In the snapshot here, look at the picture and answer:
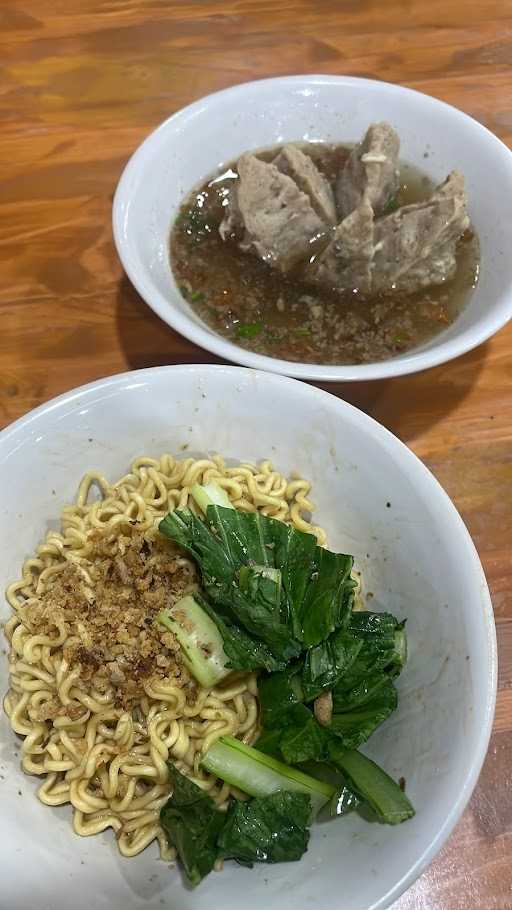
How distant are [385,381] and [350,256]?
0.39 metres

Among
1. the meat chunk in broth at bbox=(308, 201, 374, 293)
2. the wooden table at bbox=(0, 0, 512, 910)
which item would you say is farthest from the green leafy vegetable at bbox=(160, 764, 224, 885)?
A: the meat chunk in broth at bbox=(308, 201, 374, 293)

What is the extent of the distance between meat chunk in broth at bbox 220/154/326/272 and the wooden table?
0.40m

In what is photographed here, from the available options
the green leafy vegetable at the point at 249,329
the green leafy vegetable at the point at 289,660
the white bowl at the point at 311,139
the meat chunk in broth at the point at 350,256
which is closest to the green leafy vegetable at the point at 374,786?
the green leafy vegetable at the point at 289,660

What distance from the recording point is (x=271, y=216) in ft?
6.95

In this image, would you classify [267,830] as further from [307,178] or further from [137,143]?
[137,143]

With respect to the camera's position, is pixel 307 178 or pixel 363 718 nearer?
pixel 363 718

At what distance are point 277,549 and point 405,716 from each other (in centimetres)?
40

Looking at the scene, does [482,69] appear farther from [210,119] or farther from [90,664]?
[90,664]

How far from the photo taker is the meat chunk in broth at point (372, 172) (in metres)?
2.12

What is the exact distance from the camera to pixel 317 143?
244cm

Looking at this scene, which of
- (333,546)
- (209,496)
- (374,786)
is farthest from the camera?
(333,546)

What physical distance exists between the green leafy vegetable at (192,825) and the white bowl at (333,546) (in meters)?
0.06

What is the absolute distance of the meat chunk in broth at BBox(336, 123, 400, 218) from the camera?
6.94 ft

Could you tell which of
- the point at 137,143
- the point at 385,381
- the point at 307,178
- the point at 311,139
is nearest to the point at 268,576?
the point at 385,381
